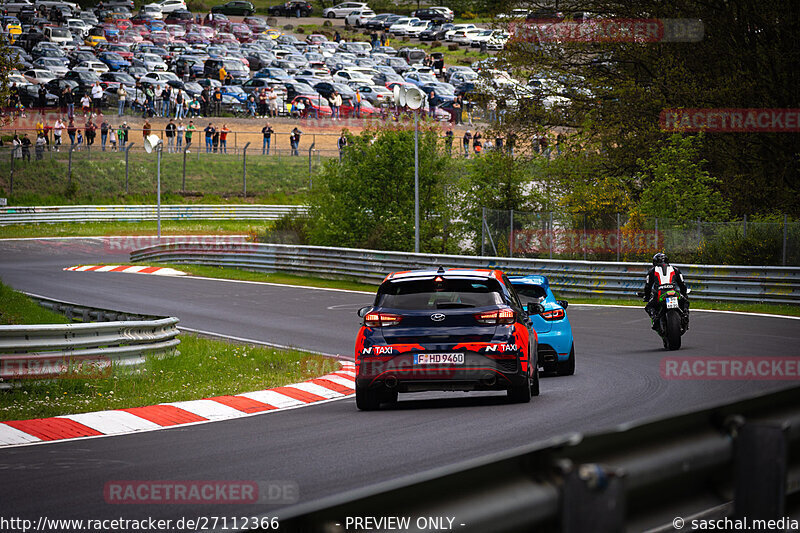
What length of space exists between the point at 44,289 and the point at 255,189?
108 ft

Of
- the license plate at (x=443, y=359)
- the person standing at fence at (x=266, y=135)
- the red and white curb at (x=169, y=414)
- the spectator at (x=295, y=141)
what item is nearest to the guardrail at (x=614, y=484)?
the license plate at (x=443, y=359)

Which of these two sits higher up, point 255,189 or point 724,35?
point 724,35

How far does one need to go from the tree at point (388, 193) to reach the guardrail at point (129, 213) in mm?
15989

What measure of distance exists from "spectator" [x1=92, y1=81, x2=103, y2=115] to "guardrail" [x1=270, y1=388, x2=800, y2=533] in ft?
210

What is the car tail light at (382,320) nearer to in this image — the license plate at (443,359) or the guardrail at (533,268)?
the license plate at (443,359)

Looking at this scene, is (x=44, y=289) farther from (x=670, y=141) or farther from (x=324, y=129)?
(x=324, y=129)

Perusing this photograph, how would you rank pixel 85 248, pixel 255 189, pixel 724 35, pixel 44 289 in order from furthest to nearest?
pixel 255 189
pixel 85 248
pixel 724 35
pixel 44 289

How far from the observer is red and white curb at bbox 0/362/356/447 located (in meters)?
11.1

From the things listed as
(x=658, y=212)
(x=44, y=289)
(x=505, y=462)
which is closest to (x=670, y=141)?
(x=658, y=212)

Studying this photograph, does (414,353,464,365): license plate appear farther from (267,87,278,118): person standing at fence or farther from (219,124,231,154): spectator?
(267,87,278,118): person standing at fence

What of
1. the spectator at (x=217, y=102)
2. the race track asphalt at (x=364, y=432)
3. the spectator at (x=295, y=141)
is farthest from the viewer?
the spectator at (x=217, y=102)

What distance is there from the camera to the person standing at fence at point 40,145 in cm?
5707

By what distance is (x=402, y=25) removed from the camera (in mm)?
117375

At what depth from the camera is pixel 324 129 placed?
73125mm
